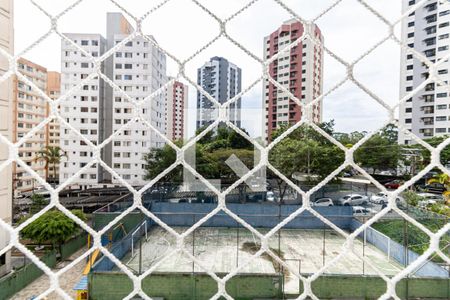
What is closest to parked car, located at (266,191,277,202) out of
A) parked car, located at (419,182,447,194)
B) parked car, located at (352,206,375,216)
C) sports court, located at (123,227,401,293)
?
sports court, located at (123,227,401,293)

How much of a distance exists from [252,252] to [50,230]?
277 centimetres

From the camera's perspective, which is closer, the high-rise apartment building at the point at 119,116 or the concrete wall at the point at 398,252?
the concrete wall at the point at 398,252

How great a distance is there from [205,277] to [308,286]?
2356mm

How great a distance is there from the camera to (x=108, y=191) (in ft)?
26.3

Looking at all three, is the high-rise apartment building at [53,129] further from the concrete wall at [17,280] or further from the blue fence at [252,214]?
the concrete wall at [17,280]

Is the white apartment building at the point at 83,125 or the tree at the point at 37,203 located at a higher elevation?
the white apartment building at the point at 83,125

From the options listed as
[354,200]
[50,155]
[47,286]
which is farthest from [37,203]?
[354,200]

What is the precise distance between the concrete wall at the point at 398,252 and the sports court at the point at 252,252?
116 millimetres

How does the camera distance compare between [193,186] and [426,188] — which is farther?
[426,188]

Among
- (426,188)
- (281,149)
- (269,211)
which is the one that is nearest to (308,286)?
(269,211)

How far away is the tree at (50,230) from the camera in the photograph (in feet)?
13.1

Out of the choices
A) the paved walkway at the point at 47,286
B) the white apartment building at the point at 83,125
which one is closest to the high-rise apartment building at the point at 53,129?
the white apartment building at the point at 83,125

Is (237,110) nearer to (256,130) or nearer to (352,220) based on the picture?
(256,130)

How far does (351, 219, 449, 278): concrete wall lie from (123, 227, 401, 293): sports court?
0.12m
